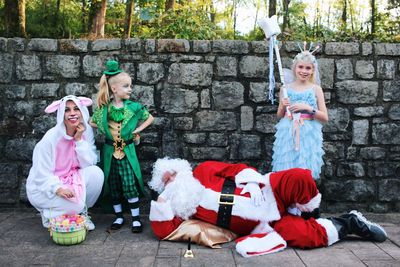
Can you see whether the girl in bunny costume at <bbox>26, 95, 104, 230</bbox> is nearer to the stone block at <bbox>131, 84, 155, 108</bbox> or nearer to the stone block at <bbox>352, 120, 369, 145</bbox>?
the stone block at <bbox>131, 84, 155, 108</bbox>

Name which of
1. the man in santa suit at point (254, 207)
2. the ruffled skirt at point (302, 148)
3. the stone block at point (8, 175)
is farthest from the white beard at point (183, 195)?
the stone block at point (8, 175)

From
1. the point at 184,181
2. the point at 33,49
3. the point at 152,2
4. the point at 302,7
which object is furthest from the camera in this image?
the point at 302,7

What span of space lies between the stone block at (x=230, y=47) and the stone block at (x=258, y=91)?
0.37 metres

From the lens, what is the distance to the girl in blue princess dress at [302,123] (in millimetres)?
4160

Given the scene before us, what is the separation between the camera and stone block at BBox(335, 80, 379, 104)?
15.7 ft

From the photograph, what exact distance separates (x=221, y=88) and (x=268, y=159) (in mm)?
926

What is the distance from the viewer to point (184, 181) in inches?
152

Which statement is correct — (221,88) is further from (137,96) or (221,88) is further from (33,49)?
(33,49)

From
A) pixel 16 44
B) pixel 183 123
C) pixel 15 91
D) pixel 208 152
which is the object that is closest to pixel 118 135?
pixel 183 123

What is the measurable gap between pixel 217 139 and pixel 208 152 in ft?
0.56

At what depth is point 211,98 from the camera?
4.79 m

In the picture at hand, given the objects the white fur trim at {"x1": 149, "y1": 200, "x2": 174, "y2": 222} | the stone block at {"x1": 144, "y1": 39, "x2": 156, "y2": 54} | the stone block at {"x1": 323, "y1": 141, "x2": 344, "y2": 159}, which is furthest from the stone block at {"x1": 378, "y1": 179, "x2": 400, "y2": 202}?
the stone block at {"x1": 144, "y1": 39, "x2": 156, "y2": 54}

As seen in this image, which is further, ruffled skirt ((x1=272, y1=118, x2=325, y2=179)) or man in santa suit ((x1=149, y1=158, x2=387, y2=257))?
ruffled skirt ((x1=272, y1=118, x2=325, y2=179))

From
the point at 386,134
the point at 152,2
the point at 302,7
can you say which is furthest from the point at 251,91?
the point at 302,7
